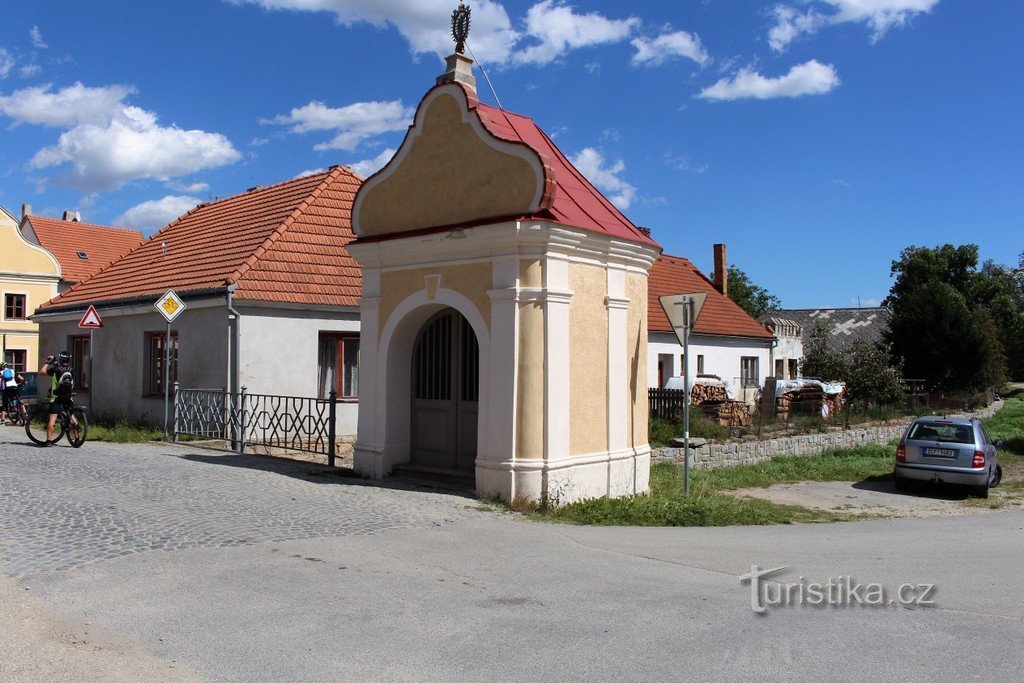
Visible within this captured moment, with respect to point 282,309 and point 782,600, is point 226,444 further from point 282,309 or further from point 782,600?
point 782,600

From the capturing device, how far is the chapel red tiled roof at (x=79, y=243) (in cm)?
4809

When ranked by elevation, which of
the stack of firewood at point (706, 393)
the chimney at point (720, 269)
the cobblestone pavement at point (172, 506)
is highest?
the chimney at point (720, 269)

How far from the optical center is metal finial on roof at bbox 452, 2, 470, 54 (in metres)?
11.9

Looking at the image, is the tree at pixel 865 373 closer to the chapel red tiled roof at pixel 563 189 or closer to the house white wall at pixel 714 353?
the house white wall at pixel 714 353

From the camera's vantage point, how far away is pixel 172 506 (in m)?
9.54

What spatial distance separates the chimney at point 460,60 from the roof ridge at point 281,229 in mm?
7138

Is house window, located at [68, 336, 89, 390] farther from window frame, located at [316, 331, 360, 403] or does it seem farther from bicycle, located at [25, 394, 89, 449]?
window frame, located at [316, 331, 360, 403]

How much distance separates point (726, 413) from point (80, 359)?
17.0 metres

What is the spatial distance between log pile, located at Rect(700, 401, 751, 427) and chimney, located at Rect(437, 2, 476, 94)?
38.5 feet

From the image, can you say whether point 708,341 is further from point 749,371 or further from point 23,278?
point 23,278

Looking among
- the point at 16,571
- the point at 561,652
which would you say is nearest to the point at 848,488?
the point at 561,652

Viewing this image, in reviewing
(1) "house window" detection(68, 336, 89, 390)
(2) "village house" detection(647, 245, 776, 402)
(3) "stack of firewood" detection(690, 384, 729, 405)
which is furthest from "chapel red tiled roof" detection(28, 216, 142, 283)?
(3) "stack of firewood" detection(690, 384, 729, 405)

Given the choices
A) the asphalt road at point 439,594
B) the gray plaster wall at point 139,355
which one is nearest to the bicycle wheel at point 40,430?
the gray plaster wall at point 139,355

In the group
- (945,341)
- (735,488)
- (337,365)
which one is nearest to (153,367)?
(337,365)
